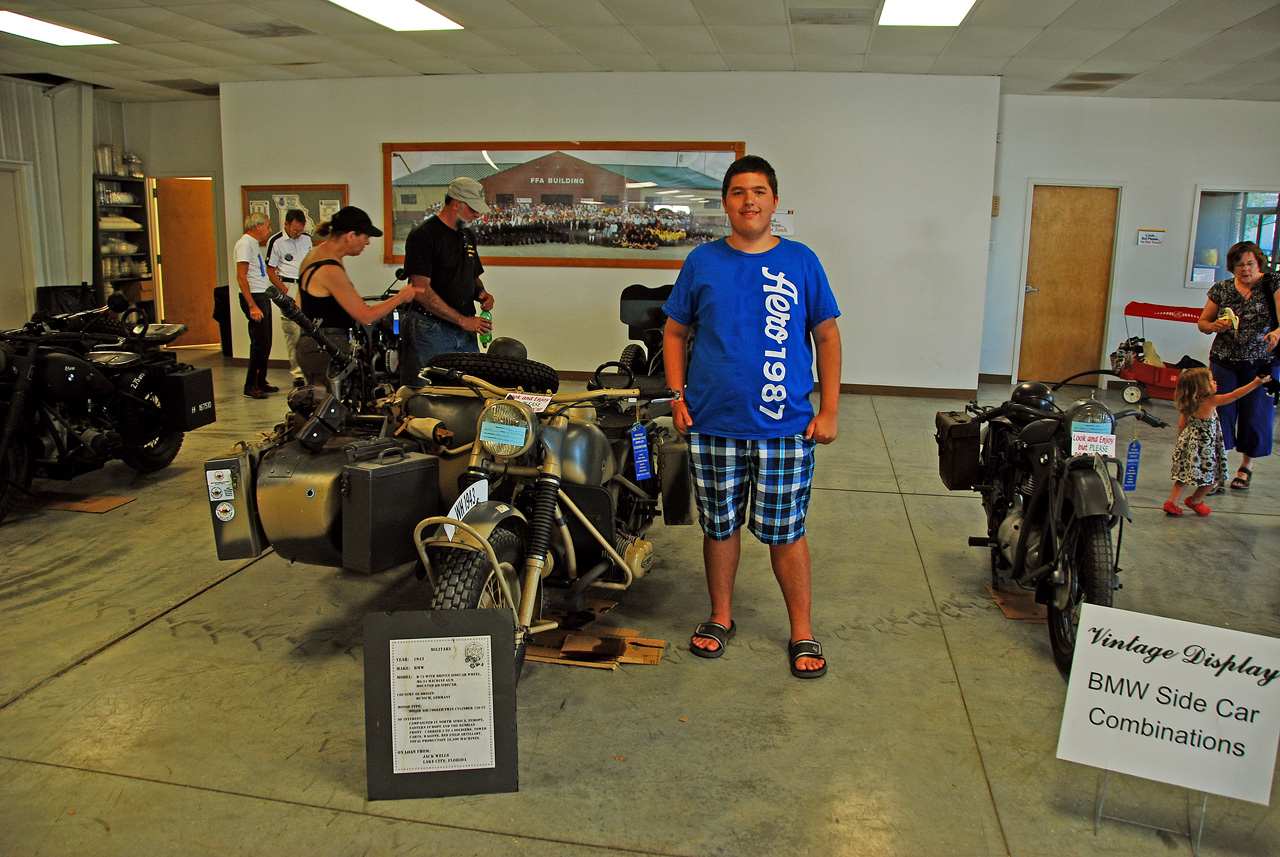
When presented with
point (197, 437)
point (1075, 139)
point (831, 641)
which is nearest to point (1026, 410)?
point (831, 641)

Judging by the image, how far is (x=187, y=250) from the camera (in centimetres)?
1055

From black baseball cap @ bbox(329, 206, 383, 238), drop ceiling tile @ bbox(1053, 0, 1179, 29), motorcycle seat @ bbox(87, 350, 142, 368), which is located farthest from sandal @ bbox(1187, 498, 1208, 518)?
motorcycle seat @ bbox(87, 350, 142, 368)

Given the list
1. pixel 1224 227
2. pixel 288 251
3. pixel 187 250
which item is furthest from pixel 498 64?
pixel 1224 227

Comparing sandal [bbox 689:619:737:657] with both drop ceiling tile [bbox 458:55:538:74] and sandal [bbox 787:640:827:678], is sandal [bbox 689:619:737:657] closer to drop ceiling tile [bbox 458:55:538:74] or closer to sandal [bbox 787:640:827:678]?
sandal [bbox 787:640:827:678]

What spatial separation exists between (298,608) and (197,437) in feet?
10.7

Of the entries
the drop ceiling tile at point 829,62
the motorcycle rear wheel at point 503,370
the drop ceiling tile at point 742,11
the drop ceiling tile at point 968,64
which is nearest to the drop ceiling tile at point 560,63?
the drop ceiling tile at point 742,11

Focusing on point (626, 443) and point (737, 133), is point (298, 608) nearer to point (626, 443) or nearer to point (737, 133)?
point (626, 443)

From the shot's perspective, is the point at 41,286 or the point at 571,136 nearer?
the point at 571,136

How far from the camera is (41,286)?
355 inches

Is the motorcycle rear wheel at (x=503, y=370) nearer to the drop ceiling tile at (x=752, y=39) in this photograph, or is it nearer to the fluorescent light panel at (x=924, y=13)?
the fluorescent light panel at (x=924, y=13)

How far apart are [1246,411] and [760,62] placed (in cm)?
476

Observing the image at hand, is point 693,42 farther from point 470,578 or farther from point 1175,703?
point 1175,703

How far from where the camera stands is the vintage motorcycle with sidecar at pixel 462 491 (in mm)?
2264

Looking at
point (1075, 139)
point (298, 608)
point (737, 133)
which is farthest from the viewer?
point (1075, 139)
